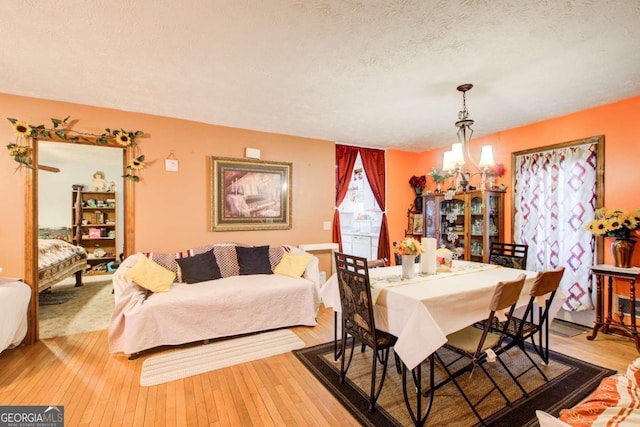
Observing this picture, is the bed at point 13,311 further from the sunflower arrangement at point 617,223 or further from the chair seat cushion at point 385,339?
the sunflower arrangement at point 617,223

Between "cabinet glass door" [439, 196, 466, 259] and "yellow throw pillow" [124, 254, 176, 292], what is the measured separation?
13.0 feet

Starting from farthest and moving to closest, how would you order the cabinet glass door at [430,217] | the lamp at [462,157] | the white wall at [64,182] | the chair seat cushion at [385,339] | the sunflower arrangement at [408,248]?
the white wall at [64,182]
the cabinet glass door at [430,217]
the lamp at [462,157]
the sunflower arrangement at [408,248]
the chair seat cushion at [385,339]

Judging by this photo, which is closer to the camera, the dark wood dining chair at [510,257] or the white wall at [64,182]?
the dark wood dining chair at [510,257]

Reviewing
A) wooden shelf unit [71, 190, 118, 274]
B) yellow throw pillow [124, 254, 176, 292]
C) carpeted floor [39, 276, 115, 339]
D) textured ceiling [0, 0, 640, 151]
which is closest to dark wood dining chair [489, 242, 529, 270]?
textured ceiling [0, 0, 640, 151]

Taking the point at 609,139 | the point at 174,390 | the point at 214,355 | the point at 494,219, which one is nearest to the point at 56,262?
the point at 214,355

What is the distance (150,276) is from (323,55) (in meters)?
2.70

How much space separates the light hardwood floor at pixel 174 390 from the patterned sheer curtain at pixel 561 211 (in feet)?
2.69

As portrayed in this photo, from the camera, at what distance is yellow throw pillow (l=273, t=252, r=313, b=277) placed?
150 inches

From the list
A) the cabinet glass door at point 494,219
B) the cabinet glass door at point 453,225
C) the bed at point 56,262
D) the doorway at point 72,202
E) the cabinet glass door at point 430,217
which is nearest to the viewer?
the bed at point 56,262

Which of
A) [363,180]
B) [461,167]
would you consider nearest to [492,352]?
[461,167]

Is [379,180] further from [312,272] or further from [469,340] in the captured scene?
[469,340]

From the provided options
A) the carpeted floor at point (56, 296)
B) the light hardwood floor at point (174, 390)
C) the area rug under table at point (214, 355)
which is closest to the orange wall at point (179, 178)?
the light hardwood floor at point (174, 390)

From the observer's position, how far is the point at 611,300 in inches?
123

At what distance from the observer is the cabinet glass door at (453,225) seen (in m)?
4.60
